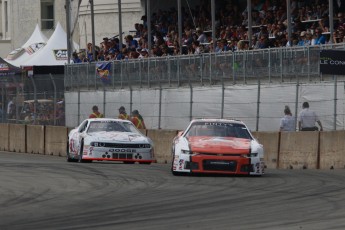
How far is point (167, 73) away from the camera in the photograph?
36031 millimetres

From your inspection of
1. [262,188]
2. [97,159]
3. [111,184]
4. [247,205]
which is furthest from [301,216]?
[97,159]

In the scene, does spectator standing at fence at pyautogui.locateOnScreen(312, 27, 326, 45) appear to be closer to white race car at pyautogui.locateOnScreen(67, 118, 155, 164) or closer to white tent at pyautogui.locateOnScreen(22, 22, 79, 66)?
white race car at pyautogui.locateOnScreen(67, 118, 155, 164)

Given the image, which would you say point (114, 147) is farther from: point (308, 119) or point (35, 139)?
point (35, 139)

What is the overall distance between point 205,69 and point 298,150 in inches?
292

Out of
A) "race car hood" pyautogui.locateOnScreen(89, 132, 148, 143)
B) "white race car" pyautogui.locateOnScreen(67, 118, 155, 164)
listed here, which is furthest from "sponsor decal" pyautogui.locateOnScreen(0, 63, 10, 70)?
"race car hood" pyautogui.locateOnScreen(89, 132, 148, 143)

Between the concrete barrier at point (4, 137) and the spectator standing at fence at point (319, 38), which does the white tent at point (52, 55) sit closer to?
the concrete barrier at point (4, 137)

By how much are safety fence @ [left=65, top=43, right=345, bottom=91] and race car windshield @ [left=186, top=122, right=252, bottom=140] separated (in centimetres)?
521

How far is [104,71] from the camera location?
40.6 meters

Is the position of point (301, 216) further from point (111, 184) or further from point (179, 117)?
point (179, 117)

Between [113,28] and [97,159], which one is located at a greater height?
[113,28]

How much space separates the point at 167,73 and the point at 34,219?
22110 millimetres

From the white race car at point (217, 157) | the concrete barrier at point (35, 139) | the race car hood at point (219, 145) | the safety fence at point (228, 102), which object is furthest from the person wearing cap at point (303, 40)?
the concrete barrier at point (35, 139)

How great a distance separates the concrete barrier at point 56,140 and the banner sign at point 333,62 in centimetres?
1166

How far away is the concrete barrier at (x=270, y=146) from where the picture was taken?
28025 millimetres
